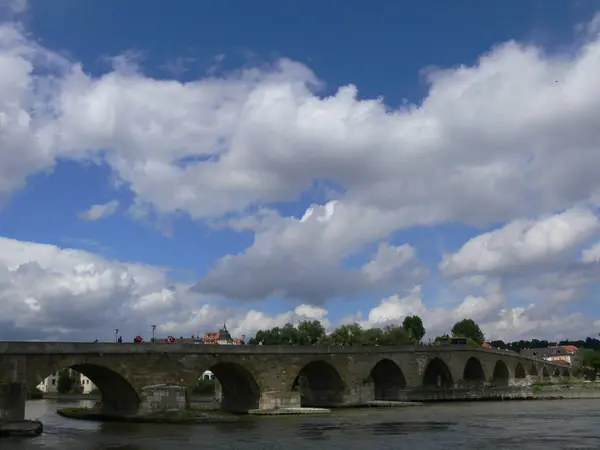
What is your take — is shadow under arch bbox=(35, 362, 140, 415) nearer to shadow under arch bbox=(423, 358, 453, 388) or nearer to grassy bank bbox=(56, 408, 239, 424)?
grassy bank bbox=(56, 408, 239, 424)

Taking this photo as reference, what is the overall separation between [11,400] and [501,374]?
73838 millimetres

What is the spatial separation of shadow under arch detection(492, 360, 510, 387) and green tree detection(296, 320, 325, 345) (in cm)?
2845

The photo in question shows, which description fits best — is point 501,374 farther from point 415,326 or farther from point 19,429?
point 19,429

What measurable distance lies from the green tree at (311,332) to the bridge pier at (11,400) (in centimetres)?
7829

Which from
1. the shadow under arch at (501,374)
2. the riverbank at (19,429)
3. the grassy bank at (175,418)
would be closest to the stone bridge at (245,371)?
the riverbank at (19,429)

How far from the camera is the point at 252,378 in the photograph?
161 feet

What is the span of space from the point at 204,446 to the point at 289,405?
22534mm

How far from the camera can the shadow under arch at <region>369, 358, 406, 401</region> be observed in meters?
66.6

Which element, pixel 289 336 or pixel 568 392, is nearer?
pixel 568 392

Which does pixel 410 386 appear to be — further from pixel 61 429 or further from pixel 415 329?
pixel 415 329

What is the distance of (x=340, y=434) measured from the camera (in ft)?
103

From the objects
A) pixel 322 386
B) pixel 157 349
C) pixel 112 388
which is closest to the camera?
pixel 157 349

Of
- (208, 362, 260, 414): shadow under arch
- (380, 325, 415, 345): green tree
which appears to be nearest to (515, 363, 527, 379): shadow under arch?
(380, 325, 415, 345): green tree

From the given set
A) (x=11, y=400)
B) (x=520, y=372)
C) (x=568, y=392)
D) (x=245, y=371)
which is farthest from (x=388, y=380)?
(x=11, y=400)
